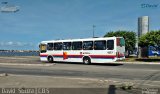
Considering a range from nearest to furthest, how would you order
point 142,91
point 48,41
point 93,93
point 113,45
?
point 93,93 → point 142,91 → point 113,45 → point 48,41

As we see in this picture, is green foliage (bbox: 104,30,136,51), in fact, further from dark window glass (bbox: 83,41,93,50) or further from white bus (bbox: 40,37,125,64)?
dark window glass (bbox: 83,41,93,50)

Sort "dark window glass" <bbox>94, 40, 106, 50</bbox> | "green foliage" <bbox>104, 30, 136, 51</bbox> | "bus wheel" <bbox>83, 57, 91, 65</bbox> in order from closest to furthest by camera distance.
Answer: "dark window glass" <bbox>94, 40, 106, 50</bbox> → "bus wheel" <bbox>83, 57, 91, 65</bbox> → "green foliage" <bbox>104, 30, 136, 51</bbox>

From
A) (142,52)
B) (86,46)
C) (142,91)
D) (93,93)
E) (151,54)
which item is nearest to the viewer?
(93,93)

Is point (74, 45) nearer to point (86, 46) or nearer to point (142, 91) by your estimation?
point (86, 46)

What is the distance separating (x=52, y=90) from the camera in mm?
12469

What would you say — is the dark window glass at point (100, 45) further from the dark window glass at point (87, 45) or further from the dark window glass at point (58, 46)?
the dark window glass at point (58, 46)

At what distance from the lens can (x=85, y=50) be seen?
111 feet

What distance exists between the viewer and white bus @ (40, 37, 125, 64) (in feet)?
103

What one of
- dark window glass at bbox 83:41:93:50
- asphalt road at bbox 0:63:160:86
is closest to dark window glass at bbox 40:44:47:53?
dark window glass at bbox 83:41:93:50

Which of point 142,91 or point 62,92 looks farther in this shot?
point 142,91

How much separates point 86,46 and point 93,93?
2184 centimetres

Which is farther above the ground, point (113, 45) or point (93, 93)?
point (113, 45)

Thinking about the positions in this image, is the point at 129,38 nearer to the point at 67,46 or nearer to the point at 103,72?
the point at 67,46

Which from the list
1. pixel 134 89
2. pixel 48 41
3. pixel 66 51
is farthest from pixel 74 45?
pixel 134 89
